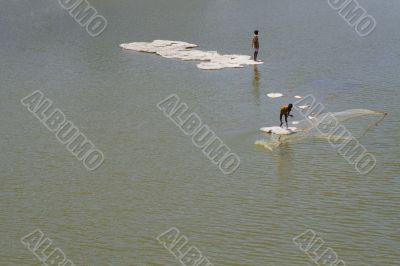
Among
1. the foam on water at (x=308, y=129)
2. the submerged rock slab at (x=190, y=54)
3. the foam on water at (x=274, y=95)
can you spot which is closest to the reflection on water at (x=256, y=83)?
the foam on water at (x=274, y=95)

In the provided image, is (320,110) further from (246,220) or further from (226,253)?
(226,253)

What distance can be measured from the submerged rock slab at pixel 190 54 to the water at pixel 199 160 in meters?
0.63

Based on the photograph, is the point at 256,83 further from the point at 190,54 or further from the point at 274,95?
the point at 190,54

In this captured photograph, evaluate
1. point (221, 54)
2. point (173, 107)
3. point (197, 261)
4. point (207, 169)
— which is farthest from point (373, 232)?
point (221, 54)

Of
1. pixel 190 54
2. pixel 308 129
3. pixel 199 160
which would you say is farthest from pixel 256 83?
pixel 199 160

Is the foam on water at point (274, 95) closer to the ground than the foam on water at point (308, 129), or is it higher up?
higher up

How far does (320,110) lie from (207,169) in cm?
542

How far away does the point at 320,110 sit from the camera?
63.8ft

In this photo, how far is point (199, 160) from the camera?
53.2ft

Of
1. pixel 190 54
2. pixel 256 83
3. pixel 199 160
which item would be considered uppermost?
pixel 190 54

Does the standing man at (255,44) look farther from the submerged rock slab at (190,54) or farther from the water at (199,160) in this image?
the water at (199,160)

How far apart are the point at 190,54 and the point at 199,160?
A: 1185cm

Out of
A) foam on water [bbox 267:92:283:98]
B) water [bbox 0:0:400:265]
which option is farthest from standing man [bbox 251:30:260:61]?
foam on water [bbox 267:92:283:98]

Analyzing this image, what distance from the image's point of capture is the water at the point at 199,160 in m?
12.5
